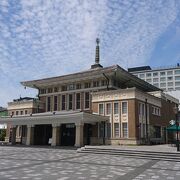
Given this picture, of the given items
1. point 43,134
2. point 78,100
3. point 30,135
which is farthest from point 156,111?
point 30,135

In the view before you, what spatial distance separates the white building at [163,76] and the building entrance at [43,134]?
88578 mm

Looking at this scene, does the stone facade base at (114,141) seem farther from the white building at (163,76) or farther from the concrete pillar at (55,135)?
the white building at (163,76)

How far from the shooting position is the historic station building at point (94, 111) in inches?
1152

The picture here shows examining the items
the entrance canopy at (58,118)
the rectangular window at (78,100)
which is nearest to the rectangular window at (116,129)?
the entrance canopy at (58,118)

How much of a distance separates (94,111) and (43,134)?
853 centimetres

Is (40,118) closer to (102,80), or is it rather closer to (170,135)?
(102,80)

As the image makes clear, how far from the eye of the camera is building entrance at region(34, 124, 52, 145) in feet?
118

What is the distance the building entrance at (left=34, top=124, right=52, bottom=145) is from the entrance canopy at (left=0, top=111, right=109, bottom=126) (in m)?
3.89

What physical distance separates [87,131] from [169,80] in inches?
3650

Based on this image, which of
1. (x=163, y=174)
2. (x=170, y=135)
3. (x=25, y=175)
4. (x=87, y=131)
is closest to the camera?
(x=25, y=175)

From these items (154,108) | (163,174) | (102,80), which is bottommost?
(163,174)

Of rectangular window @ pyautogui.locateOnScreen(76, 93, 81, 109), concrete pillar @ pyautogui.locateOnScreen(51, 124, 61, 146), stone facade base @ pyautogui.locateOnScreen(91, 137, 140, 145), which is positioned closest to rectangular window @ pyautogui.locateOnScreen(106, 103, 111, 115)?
stone facade base @ pyautogui.locateOnScreen(91, 137, 140, 145)

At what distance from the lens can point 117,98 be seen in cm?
3033

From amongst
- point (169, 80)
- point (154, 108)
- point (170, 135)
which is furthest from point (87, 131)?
point (169, 80)
